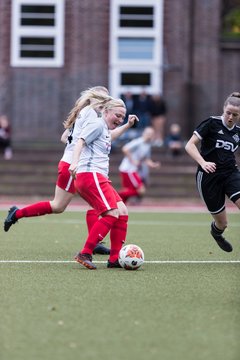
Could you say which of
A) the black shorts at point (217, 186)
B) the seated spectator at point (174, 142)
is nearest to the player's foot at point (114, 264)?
the black shorts at point (217, 186)

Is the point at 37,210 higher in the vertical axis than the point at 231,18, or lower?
lower

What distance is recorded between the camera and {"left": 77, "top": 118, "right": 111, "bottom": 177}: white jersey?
1038 cm

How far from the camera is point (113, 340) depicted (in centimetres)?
639

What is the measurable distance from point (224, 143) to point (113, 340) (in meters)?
5.19

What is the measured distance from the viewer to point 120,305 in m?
7.78

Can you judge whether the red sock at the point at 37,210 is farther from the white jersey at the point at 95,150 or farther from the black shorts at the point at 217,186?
the black shorts at the point at 217,186

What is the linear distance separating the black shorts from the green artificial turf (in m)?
0.63

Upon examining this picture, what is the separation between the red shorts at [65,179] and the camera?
1167 cm

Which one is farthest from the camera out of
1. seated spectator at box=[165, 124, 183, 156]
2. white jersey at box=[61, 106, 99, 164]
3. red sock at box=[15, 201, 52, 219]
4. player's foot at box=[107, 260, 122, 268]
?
seated spectator at box=[165, 124, 183, 156]

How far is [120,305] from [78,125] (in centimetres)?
353

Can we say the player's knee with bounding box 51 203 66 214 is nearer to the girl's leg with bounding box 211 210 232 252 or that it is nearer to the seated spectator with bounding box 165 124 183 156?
the girl's leg with bounding box 211 210 232 252

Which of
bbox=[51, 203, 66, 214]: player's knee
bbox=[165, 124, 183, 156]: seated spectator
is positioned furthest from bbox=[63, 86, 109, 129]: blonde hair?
A: bbox=[165, 124, 183, 156]: seated spectator

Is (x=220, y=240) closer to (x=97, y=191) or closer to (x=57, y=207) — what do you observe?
(x=57, y=207)

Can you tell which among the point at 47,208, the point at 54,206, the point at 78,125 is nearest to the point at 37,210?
the point at 47,208
